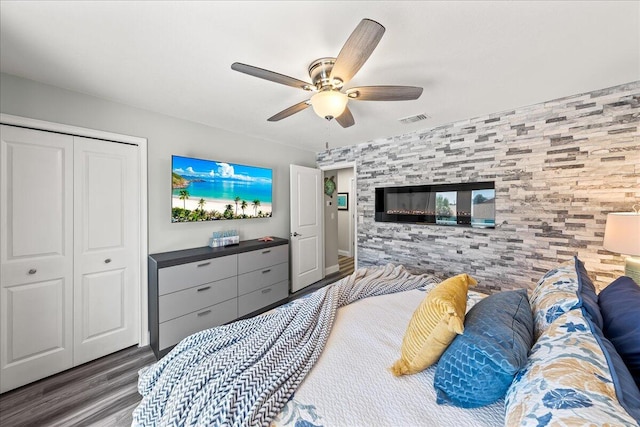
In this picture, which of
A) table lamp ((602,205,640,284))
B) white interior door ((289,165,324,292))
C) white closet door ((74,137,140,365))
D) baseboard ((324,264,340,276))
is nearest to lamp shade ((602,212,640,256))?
table lamp ((602,205,640,284))

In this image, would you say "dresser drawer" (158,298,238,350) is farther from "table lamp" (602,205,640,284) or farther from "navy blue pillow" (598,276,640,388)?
"table lamp" (602,205,640,284)

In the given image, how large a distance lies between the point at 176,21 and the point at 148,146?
1557 mm

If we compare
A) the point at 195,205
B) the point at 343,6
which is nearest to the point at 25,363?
the point at 195,205

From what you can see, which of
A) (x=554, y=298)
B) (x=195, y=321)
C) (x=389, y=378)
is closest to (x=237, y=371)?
(x=389, y=378)

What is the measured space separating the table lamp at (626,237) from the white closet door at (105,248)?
4.04 m

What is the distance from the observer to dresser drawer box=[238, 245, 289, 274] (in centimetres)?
282

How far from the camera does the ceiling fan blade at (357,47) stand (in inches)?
42.6

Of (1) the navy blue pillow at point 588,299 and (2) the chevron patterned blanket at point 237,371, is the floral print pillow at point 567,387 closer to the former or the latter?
(1) the navy blue pillow at point 588,299

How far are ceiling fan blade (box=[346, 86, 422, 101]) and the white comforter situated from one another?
1.54m

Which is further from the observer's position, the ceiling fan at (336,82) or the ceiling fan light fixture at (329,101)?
the ceiling fan light fixture at (329,101)

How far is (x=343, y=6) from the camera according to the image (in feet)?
3.95

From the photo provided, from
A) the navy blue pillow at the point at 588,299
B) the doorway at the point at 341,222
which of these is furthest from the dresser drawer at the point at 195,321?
the navy blue pillow at the point at 588,299

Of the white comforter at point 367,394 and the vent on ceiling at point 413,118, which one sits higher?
the vent on ceiling at point 413,118

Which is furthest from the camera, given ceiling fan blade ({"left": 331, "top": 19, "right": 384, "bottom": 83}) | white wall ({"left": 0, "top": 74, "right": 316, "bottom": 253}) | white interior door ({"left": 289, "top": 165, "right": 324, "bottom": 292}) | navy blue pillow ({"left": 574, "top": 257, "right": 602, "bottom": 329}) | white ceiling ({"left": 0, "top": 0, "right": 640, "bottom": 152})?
white interior door ({"left": 289, "top": 165, "right": 324, "bottom": 292})
